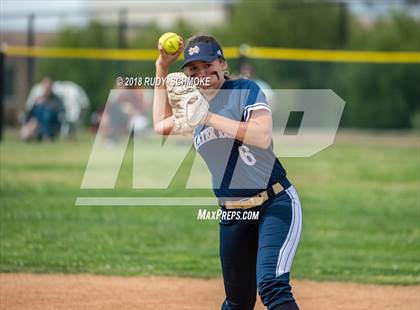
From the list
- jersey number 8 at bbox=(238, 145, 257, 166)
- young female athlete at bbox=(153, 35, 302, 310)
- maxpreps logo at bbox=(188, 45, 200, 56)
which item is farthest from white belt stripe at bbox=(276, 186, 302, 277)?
maxpreps logo at bbox=(188, 45, 200, 56)

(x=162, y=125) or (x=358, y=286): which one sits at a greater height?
(x=162, y=125)

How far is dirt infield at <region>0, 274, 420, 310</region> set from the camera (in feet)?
23.1

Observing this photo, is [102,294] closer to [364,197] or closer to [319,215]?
[319,215]

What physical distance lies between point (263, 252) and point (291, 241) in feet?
0.62

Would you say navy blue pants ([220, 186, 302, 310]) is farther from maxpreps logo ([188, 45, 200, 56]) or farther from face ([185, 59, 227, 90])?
maxpreps logo ([188, 45, 200, 56])

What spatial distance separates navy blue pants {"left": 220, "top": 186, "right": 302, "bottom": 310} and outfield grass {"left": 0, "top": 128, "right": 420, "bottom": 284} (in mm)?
3398

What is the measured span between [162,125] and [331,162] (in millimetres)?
12838

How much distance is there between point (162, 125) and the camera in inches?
199

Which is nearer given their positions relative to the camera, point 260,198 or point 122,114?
point 260,198

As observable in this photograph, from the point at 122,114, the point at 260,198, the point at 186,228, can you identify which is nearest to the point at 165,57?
the point at 260,198

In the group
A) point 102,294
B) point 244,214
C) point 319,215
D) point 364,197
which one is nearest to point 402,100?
point 364,197

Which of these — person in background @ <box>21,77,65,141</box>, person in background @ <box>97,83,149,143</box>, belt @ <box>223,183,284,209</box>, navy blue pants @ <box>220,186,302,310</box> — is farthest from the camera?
person in background @ <box>21,77,65,141</box>

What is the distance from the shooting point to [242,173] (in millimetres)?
5016

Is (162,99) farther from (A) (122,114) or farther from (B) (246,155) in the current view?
(A) (122,114)
